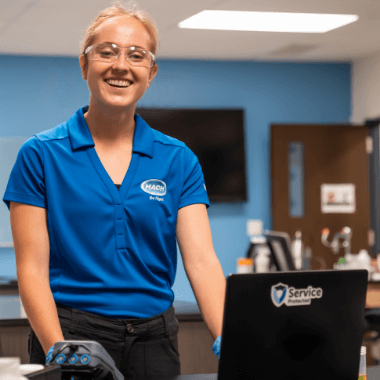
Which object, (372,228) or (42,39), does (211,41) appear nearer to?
(42,39)

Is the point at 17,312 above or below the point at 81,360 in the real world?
below

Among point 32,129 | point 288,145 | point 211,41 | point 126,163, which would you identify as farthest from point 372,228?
point 126,163

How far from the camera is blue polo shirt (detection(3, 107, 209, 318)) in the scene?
1279 mm

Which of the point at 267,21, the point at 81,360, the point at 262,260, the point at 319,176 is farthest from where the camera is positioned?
the point at 319,176

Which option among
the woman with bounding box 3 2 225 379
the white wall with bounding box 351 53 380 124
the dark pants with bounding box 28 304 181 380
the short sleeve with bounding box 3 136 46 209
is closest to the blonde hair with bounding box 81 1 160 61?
the woman with bounding box 3 2 225 379

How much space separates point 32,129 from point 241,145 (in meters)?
1.98

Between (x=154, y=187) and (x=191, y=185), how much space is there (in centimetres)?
12

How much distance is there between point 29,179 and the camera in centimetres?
129

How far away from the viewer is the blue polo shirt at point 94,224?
128cm

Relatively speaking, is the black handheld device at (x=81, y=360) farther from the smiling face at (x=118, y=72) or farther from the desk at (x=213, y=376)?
the smiling face at (x=118, y=72)

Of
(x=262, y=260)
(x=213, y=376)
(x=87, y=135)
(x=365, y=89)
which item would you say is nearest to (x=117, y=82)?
(x=87, y=135)

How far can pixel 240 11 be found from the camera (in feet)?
14.0

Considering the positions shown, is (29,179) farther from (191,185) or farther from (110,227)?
(191,185)

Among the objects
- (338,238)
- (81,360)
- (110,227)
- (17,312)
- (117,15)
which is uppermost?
(117,15)
